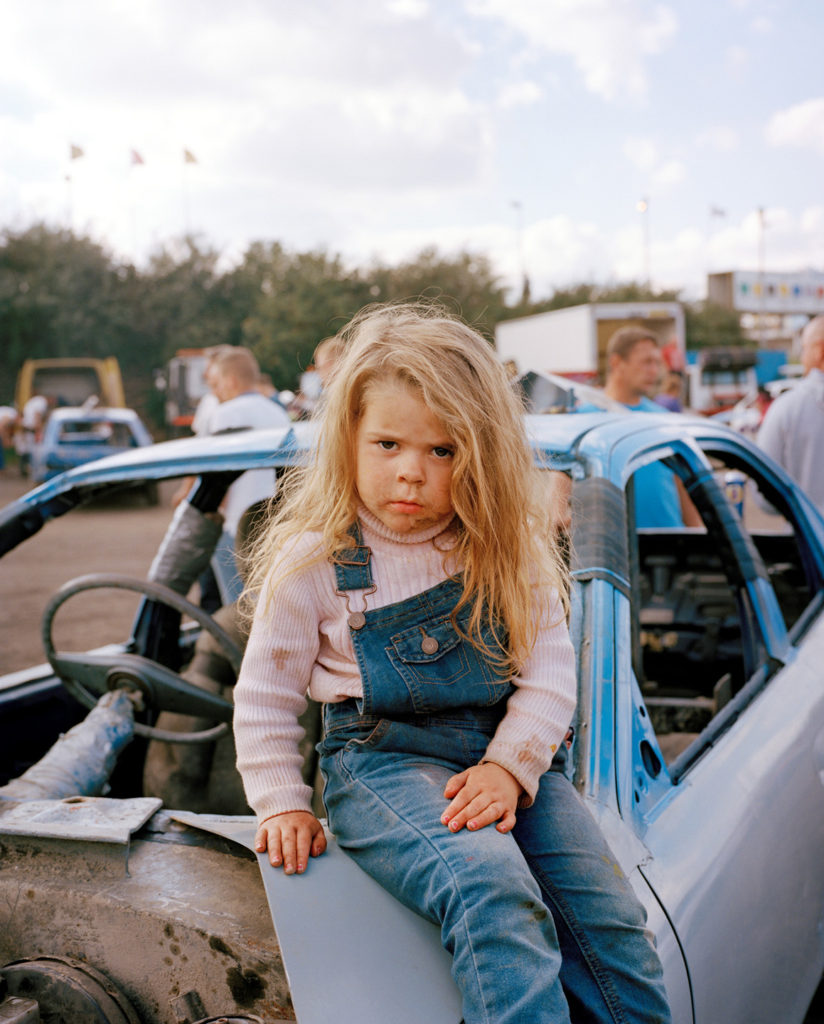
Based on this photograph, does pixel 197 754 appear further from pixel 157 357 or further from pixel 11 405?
pixel 157 357

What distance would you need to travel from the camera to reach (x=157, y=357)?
33625 millimetres

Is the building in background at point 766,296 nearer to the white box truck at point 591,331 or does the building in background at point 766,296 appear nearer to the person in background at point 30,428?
the white box truck at point 591,331

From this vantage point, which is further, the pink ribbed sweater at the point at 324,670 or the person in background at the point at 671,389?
the person in background at the point at 671,389

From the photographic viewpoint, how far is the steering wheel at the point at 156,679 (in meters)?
2.48

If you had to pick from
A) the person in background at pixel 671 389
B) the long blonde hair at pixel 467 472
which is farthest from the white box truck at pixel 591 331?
the long blonde hair at pixel 467 472

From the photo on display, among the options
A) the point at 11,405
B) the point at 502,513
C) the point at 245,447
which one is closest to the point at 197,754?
the point at 245,447

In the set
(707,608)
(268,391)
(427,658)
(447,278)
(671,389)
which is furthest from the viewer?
(447,278)

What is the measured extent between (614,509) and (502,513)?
495mm

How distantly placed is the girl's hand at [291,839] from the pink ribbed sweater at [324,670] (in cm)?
2

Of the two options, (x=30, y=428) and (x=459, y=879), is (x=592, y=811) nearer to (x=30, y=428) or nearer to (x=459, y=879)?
(x=459, y=879)

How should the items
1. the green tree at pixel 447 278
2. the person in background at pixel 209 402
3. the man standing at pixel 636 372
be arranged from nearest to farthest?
the man standing at pixel 636 372, the person in background at pixel 209 402, the green tree at pixel 447 278

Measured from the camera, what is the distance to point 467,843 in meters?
1.22

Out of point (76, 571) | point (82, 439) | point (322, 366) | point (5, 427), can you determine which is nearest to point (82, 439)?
point (82, 439)

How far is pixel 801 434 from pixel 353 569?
3.80 metres
